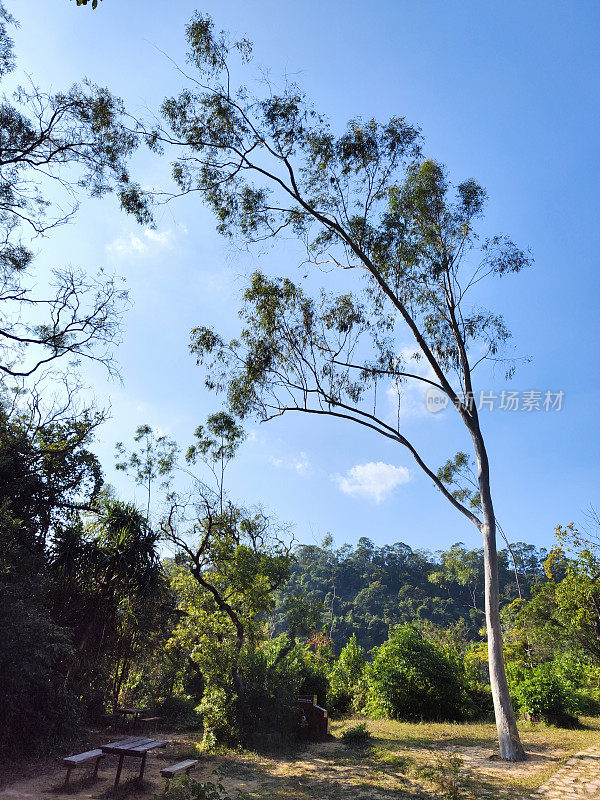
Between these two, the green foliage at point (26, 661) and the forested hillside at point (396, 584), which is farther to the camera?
the forested hillside at point (396, 584)

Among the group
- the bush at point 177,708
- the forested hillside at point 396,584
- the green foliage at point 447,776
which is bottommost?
the bush at point 177,708

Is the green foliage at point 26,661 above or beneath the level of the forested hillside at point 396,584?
beneath

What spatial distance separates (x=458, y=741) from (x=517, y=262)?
10.2 meters

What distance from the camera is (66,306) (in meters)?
9.88

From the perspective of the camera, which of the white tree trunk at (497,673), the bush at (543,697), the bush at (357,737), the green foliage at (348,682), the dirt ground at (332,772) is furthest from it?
the green foliage at (348,682)

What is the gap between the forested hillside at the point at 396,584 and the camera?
3791cm

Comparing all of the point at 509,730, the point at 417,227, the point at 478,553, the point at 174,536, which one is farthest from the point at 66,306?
the point at 478,553

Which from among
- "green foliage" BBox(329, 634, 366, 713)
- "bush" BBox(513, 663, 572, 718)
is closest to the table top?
"green foliage" BBox(329, 634, 366, 713)

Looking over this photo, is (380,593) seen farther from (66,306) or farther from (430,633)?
(66,306)

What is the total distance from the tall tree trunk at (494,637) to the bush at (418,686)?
146 inches

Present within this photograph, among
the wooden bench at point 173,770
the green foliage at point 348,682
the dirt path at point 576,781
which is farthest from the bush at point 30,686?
the green foliage at point 348,682

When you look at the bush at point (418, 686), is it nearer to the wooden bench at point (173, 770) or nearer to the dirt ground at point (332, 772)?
the dirt ground at point (332, 772)

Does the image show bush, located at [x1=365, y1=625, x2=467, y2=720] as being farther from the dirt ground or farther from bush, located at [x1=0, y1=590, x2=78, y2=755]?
bush, located at [x1=0, y1=590, x2=78, y2=755]

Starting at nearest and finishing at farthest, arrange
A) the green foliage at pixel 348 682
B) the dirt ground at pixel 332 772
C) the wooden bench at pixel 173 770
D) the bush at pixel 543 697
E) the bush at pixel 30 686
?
the wooden bench at pixel 173 770
the dirt ground at pixel 332 772
the bush at pixel 30 686
the bush at pixel 543 697
the green foliage at pixel 348 682
